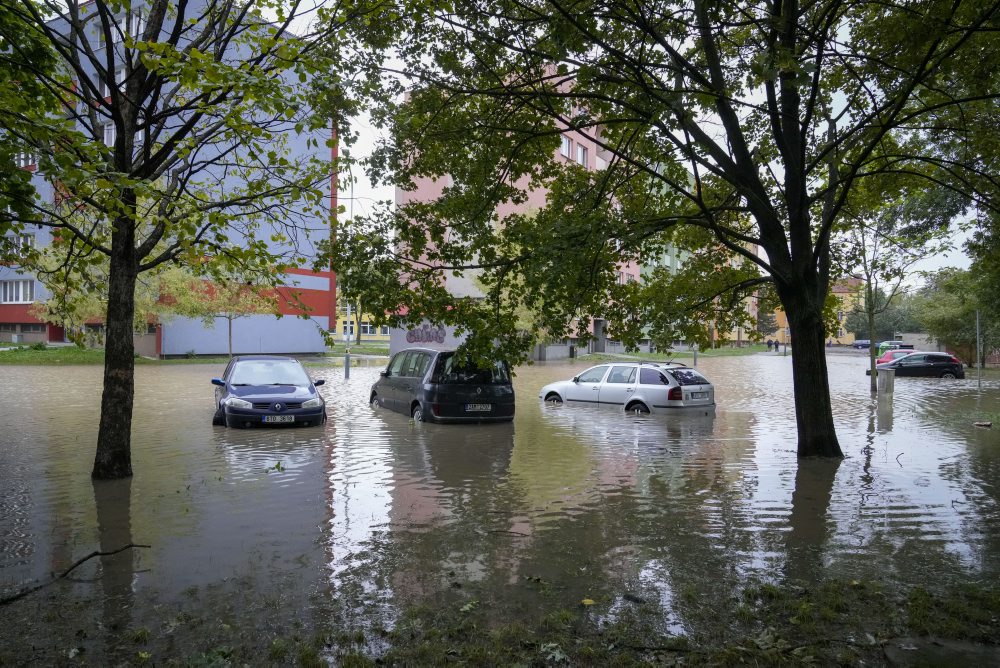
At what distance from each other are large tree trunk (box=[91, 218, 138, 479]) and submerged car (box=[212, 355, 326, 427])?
15.4 feet

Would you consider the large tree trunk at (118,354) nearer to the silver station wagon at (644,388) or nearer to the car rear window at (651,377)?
the silver station wagon at (644,388)

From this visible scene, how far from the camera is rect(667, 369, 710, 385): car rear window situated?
16.7 meters

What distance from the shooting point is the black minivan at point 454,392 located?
46.7ft

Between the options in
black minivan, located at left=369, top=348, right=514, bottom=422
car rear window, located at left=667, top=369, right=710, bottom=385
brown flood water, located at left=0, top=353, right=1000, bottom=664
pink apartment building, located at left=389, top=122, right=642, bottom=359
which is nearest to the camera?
brown flood water, located at left=0, top=353, right=1000, bottom=664

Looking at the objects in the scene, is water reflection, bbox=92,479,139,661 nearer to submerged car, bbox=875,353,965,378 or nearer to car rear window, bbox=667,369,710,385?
car rear window, bbox=667,369,710,385

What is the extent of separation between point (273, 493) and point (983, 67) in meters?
10.2

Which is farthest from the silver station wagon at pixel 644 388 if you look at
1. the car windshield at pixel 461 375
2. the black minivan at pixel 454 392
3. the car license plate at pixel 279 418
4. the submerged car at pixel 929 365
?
the submerged car at pixel 929 365

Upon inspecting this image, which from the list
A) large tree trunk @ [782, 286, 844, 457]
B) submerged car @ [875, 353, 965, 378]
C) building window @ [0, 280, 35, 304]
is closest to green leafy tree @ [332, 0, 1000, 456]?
large tree trunk @ [782, 286, 844, 457]

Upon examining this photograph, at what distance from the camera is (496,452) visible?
11.4 metres

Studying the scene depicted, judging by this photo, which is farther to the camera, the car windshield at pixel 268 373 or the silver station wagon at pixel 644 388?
the silver station wagon at pixel 644 388

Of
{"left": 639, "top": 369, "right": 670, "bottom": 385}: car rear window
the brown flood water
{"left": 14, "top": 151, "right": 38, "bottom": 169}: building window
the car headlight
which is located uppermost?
{"left": 14, "top": 151, "right": 38, "bottom": 169}: building window

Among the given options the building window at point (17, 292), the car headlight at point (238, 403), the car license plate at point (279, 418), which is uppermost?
the building window at point (17, 292)

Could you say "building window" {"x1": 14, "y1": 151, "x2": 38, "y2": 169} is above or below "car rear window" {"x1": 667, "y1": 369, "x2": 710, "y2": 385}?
above

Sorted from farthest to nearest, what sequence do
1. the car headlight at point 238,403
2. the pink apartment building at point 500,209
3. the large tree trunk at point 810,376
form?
1. the pink apartment building at point 500,209
2. the car headlight at point 238,403
3. the large tree trunk at point 810,376
